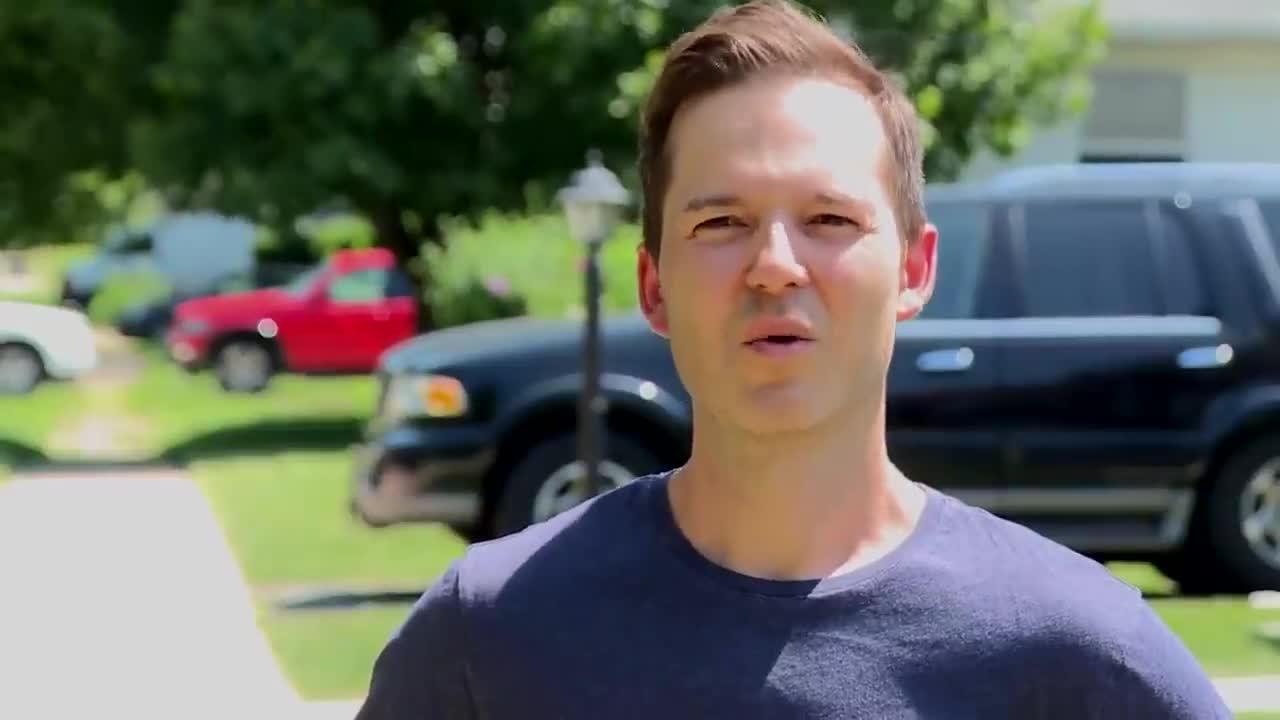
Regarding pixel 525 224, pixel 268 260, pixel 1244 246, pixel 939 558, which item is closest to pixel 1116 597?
pixel 939 558

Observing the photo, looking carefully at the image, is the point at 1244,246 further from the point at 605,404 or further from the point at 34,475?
the point at 34,475

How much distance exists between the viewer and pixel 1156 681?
155cm

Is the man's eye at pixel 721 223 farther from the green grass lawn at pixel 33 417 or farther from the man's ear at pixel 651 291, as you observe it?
the green grass lawn at pixel 33 417

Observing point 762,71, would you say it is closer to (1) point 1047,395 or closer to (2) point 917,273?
(2) point 917,273

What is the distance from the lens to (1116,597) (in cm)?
159

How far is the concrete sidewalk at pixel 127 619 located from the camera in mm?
7133

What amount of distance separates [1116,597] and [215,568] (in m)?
9.00

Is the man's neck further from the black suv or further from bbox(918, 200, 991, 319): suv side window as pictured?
bbox(918, 200, 991, 319): suv side window

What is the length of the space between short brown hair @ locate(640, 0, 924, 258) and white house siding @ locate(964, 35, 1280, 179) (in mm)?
16656

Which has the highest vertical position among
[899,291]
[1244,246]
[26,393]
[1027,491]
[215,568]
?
[899,291]

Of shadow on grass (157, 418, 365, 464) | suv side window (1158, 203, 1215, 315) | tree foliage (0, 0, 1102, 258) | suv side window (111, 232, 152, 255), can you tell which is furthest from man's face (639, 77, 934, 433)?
suv side window (111, 232, 152, 255)

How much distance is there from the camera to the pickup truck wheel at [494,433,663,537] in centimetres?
822

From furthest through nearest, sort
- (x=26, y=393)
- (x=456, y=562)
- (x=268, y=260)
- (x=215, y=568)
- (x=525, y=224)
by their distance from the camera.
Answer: (x=268, y=260) < (x=26, y=393) < (x=525, y=224) < (x=215, y=568) < (x=456, y=562)

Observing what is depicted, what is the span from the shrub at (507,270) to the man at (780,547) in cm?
1416
